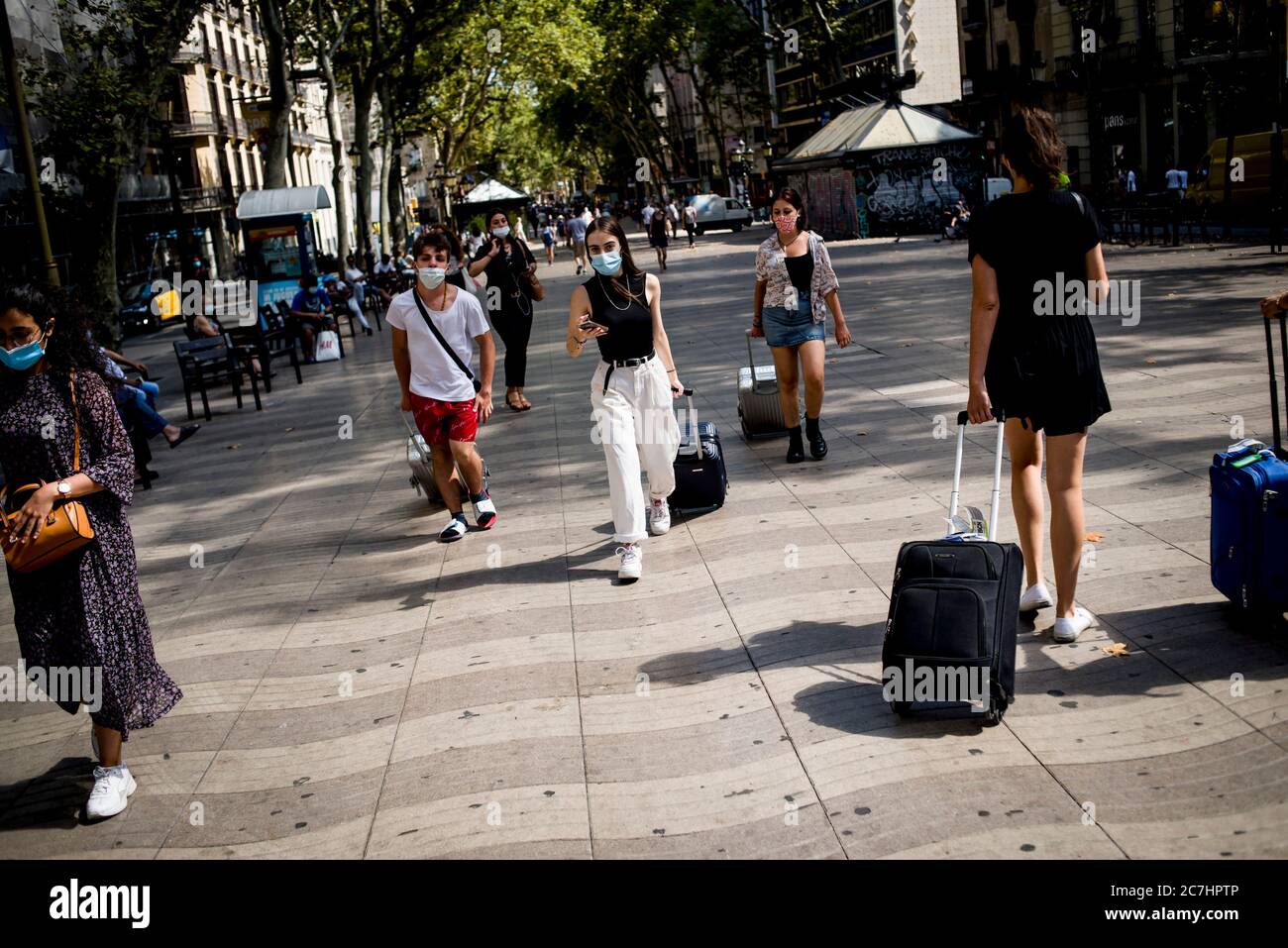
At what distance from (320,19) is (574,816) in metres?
26.1

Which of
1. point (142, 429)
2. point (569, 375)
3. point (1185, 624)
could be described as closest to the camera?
point (1185, 624)

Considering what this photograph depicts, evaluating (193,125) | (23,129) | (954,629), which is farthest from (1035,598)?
(193,125)

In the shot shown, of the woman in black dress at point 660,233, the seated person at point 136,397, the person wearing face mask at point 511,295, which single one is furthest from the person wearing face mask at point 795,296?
the woman in black dress at point 660,233

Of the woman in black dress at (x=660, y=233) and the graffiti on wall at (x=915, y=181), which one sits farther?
the graffiti on wall at (x=915, y=181)

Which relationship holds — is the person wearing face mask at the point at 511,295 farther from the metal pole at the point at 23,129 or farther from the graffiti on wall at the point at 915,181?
the graffiti on wall at the point at 915,181

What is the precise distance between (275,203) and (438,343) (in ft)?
66.0

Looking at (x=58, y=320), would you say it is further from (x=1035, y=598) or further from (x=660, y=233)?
(x=660, y=233)

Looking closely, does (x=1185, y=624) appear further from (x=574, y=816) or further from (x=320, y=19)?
A: (x=320, y=19)

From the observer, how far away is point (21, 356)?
4.55m

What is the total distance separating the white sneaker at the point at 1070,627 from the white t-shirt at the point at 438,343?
3.89m

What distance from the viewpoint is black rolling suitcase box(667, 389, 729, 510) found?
777 cm

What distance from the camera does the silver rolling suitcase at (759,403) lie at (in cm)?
962

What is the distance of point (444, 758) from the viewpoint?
482 centimetres
